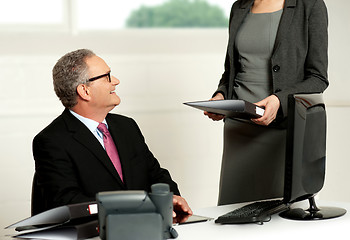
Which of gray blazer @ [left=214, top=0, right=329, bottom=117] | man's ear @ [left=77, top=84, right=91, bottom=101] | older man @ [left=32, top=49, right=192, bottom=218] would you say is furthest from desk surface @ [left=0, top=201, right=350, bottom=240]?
man's ear @ [left=77, top=84, right=91, bottom=101]

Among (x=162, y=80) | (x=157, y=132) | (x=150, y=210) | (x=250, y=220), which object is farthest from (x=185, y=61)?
(x=150, y=210)

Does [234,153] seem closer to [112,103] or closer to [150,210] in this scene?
[112,103]

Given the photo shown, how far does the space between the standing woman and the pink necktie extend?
0.43 metres

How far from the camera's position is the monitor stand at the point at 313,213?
2109 millimetres

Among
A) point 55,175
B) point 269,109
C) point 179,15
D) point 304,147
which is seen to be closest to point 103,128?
point 55,175

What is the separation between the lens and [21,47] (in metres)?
4.09

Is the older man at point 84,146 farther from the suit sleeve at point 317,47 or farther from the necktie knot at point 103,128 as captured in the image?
the suit sleeve at point 317,47

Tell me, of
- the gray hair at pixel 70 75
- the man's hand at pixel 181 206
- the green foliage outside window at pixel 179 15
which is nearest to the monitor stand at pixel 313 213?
the man's hand at pixel 181 206

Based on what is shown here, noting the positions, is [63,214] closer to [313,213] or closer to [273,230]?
[273,230]

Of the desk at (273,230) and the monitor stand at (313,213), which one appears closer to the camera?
the desk at (273,230)

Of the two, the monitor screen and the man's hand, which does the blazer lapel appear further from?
the man's hand

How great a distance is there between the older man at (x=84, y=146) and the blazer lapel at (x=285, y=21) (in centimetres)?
71

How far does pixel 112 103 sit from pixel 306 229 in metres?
0.90

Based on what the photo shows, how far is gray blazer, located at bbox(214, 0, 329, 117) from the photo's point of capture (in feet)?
8.30
